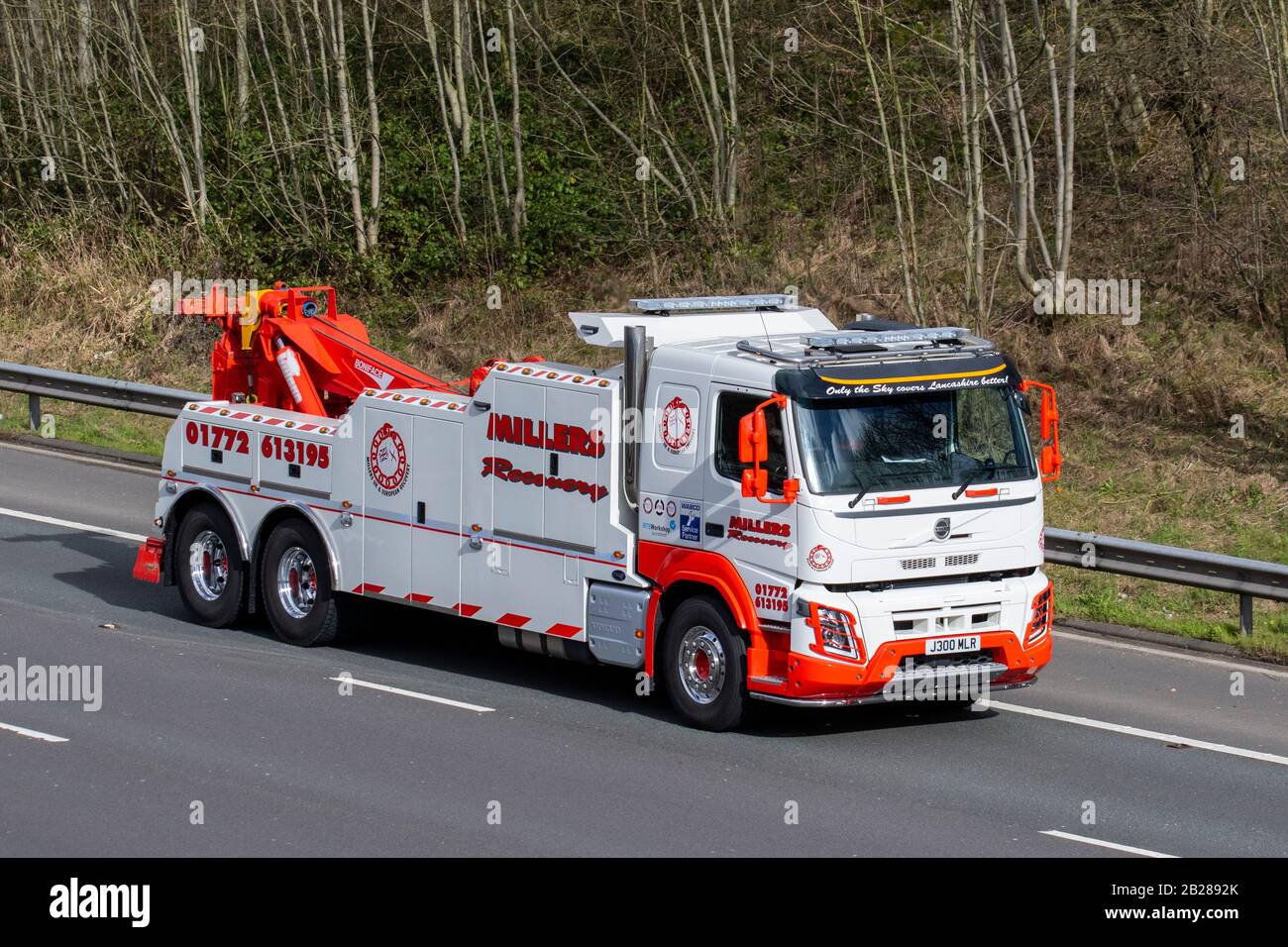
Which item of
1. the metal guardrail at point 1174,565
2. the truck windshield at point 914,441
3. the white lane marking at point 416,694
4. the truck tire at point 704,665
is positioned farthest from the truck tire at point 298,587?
the metal guardrail at point 1174,565

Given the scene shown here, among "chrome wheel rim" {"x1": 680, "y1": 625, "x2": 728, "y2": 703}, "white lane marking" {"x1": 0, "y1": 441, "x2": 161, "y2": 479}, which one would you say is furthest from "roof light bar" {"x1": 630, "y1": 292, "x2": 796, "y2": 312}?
"white lane marking" {"x1": 0, "y1": 441, "x2": 161, "y2": 479}

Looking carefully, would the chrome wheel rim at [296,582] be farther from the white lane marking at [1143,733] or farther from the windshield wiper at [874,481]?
the white lane marking at [1143,733]

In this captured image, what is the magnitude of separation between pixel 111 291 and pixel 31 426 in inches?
208

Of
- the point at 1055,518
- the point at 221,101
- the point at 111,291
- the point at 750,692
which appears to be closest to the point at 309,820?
the point at 750,692

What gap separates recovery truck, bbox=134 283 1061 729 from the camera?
38.0 ft

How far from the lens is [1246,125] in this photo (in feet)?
77.0

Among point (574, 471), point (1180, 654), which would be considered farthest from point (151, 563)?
point (1180, 654)

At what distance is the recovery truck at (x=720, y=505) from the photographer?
38.0 ft

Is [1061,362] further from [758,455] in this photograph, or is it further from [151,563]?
[758,455]

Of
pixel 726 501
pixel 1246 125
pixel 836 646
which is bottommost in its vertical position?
pixel 836 646

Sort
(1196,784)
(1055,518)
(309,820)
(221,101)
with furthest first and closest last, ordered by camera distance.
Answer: (221,101), (1055,518), (1196,784), (309,820)

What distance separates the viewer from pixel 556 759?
37.9ft

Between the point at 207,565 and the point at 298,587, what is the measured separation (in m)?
1.12
